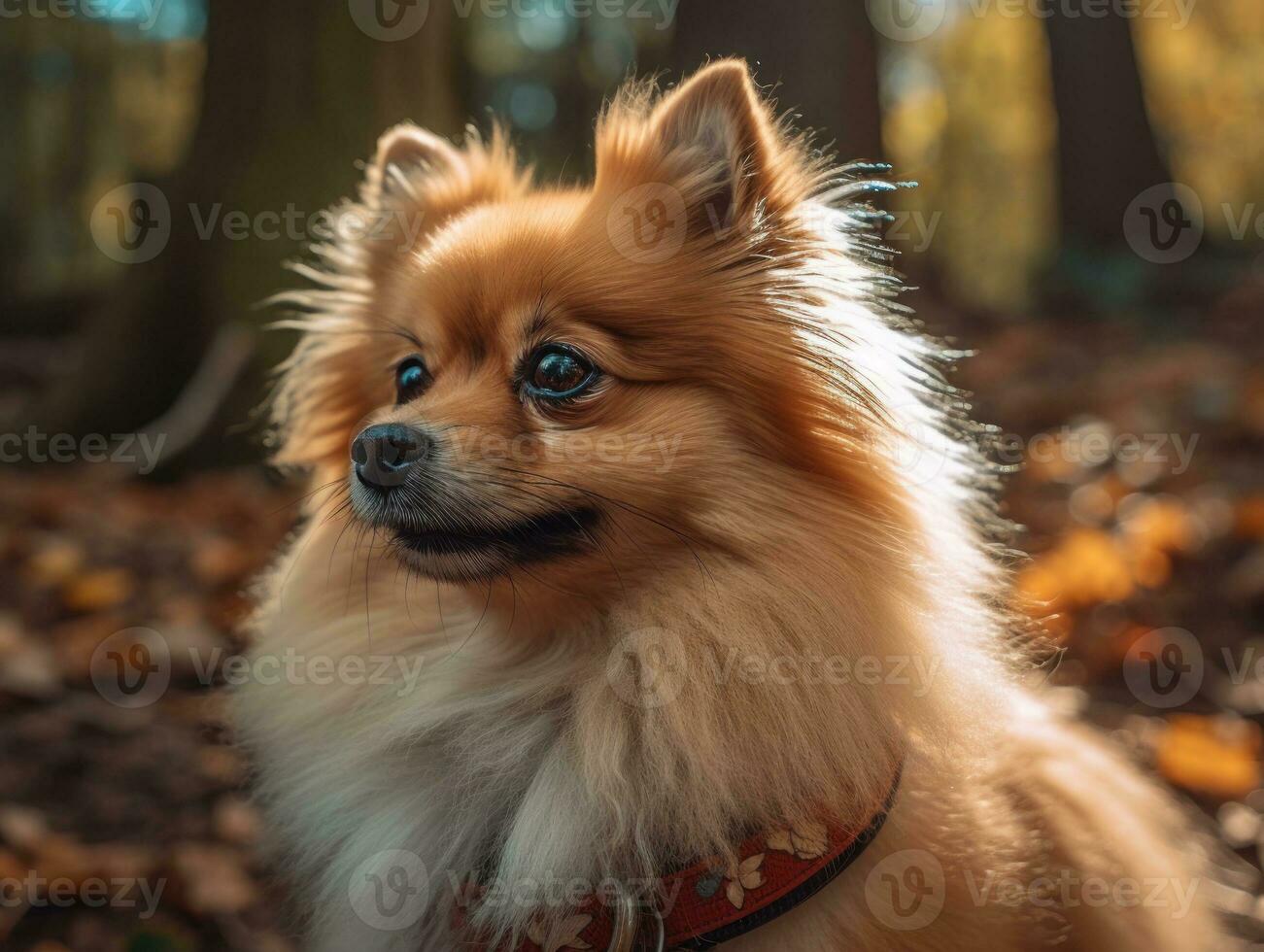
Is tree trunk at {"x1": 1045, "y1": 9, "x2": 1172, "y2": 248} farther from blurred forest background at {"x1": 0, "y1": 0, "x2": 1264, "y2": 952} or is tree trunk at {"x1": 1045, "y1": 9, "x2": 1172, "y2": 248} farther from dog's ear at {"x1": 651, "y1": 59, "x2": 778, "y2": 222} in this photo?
dog's ear at {"x1": 651, "y1": 59, "x2": 778, "y2": 222}

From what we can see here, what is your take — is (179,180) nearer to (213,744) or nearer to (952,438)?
(213,744)

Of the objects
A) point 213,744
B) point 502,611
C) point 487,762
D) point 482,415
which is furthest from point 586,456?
point 213,744

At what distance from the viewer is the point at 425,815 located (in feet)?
7.78

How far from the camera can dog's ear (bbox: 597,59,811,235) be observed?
2.41 m

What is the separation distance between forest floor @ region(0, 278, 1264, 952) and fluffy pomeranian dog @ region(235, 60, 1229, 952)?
547 millimetres

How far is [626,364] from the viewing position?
236 cm

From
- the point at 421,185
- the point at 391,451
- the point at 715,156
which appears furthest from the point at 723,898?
the point at 421,185

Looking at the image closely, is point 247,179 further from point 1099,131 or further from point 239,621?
point 1099,131

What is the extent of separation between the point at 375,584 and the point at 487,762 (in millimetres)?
615

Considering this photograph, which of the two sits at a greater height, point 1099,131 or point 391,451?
point 1099,131

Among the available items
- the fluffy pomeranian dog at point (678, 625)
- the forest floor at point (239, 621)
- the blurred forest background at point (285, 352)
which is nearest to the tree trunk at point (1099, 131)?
the blurred forest background at point (285, 352)

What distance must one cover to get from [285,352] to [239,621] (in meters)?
2.50

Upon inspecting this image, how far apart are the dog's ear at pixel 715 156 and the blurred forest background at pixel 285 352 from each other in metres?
0.59

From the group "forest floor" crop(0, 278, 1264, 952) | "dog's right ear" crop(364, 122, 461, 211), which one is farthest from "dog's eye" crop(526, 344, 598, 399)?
"forest floor" crop(0, 278, 1264, 952)
